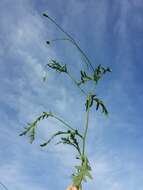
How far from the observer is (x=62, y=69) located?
4.29 m

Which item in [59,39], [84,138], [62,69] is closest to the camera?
[84,138]

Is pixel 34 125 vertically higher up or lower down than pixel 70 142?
higher up

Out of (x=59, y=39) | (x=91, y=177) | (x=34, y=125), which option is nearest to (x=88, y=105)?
(x=34, y=125)

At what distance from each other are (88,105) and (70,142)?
516mm

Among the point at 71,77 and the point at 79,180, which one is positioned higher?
the point at 71,77

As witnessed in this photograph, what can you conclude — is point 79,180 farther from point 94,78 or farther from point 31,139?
point 94,78

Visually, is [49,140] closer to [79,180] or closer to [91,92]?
[91,92]

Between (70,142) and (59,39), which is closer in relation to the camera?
(70,142)

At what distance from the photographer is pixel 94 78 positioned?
13.1 ft

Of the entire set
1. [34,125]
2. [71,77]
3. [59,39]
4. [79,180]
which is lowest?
[79,180]

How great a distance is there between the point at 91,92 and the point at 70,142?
2.36 ft

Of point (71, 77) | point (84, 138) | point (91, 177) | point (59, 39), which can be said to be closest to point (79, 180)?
point (91, 177)

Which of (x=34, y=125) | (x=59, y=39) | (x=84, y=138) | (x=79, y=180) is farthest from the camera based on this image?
(x=59, y=39)

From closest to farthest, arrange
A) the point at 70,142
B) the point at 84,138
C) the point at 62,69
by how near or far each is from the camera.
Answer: the point at 84,138 < the point at 70,142 < the point at 62,69
